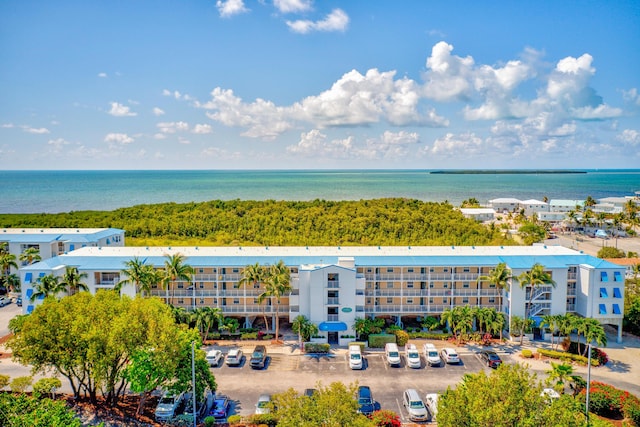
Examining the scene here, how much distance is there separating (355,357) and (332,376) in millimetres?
2934

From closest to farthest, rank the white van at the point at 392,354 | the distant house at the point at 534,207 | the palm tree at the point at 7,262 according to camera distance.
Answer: the white van at the point at 392,354, the palm tree at the point at 7,262, the distant house at the point at 534,207

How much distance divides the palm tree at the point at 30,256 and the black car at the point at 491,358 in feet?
171

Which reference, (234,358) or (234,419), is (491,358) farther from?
(234,419)

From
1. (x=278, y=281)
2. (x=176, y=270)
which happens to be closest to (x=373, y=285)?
(x=278, y=281)

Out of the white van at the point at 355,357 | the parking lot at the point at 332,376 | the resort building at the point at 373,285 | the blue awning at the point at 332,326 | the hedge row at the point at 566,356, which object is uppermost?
the resort building at the point at 373,285

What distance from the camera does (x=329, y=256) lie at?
46.4m

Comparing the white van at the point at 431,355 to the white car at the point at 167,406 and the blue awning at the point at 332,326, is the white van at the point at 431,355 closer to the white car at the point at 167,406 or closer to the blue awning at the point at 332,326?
the blue awning at the point at 332,326

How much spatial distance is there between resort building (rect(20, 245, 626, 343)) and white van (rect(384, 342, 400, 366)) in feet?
12.9

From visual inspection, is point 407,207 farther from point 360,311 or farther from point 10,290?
point 10,290

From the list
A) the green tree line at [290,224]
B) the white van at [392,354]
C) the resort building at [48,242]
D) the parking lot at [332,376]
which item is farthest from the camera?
the green tree line at [290,224]

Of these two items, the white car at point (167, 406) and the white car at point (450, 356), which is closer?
the white car at point (167, 406)

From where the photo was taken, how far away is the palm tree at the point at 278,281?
40312mm

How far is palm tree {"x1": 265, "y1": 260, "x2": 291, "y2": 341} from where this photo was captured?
4031cm

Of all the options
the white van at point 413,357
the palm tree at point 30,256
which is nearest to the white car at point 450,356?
the white van at point 413,357
